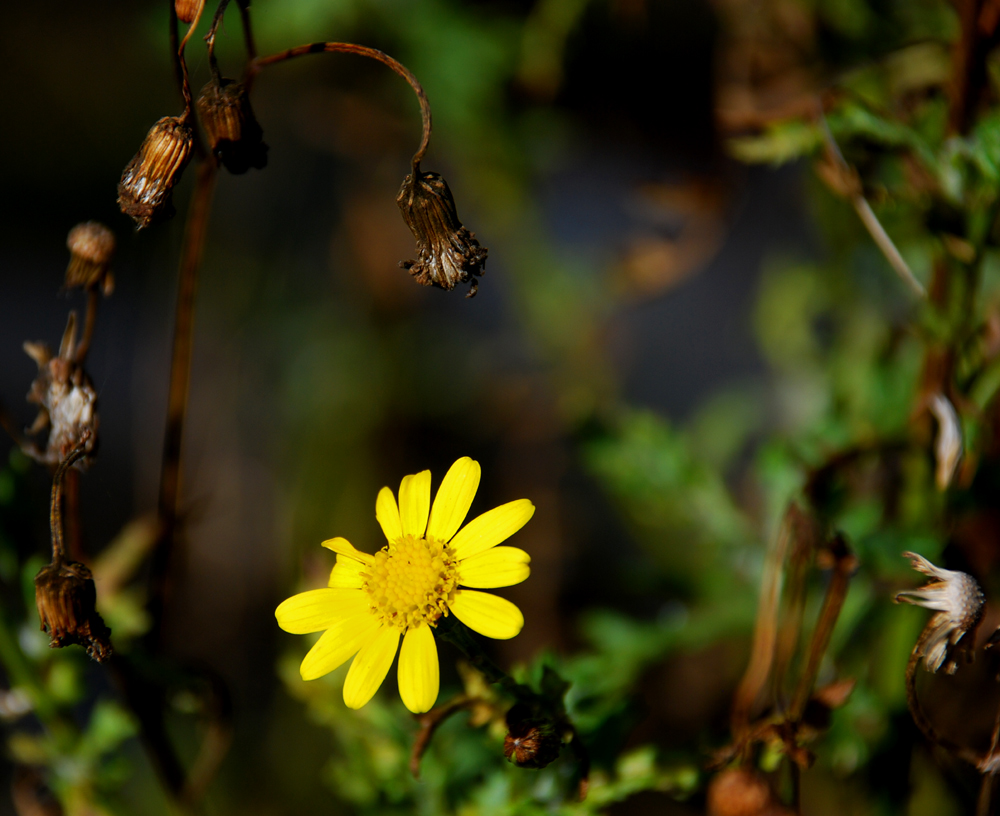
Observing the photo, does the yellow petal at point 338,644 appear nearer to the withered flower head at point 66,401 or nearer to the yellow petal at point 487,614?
the yellow petal at point 487,614

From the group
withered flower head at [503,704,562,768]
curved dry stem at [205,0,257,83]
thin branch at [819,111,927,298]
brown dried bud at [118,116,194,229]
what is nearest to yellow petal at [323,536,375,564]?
withered flower head at [503,704,562,768]

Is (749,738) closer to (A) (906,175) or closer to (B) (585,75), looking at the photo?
(A) (906,175)

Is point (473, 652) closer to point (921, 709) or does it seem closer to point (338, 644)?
point (338, 644)

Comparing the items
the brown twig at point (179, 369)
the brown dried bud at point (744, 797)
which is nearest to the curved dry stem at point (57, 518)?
the brown twig at point (179, 369)

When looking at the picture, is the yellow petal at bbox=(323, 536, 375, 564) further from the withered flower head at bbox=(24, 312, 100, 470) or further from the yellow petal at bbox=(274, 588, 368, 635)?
the withered flower head at bbox=(24, 312, 100, 470)

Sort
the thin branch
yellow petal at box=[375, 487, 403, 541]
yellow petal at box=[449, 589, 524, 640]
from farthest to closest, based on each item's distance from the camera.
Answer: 1. the thin branch
2. yellow petal at box=[375, 487, 403, 541]
3. yellow petal at box=[449, 589, 524, 640]

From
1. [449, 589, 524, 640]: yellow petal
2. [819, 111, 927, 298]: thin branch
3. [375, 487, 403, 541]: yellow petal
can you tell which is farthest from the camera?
[819, 111, 927, 298]: thin branch

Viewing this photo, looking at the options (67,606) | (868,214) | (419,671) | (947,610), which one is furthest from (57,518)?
(868,214)

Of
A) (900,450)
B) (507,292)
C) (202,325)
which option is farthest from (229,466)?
(900,450)
